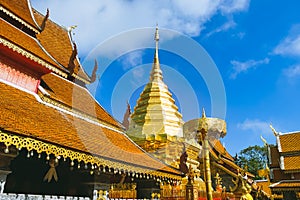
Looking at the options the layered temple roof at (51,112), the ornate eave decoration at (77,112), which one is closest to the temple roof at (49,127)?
the layered temple roof at (51,112)

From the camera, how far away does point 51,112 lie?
6.66 m

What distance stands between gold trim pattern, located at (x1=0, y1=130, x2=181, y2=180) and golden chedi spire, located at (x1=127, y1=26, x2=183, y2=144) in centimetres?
1615

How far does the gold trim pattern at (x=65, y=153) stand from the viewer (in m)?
4.15

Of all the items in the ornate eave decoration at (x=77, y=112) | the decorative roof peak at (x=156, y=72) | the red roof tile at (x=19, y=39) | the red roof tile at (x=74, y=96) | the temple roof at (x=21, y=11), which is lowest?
the ornate eave decoration at (x=77, y=112)

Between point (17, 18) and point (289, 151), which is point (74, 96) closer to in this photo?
point (17, 18)

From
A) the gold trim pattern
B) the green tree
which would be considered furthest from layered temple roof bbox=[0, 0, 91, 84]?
the green tree

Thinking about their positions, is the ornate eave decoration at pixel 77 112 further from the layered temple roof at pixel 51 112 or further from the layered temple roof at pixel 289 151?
the layered temple roof at pixel 289 151

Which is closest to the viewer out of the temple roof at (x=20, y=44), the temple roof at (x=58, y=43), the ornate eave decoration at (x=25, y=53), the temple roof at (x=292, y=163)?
the ornate eave decoration at (x=25, y=53)

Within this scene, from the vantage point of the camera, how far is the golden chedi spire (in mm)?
24453

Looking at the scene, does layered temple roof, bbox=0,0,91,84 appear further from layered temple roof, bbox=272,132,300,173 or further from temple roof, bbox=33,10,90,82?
layered temple roof, bbox=272,132,300,173

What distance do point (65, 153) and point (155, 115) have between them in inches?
854

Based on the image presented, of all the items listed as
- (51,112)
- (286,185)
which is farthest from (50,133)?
(286,185)

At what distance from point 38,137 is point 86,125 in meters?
3.15

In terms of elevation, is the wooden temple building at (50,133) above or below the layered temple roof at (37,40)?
below
